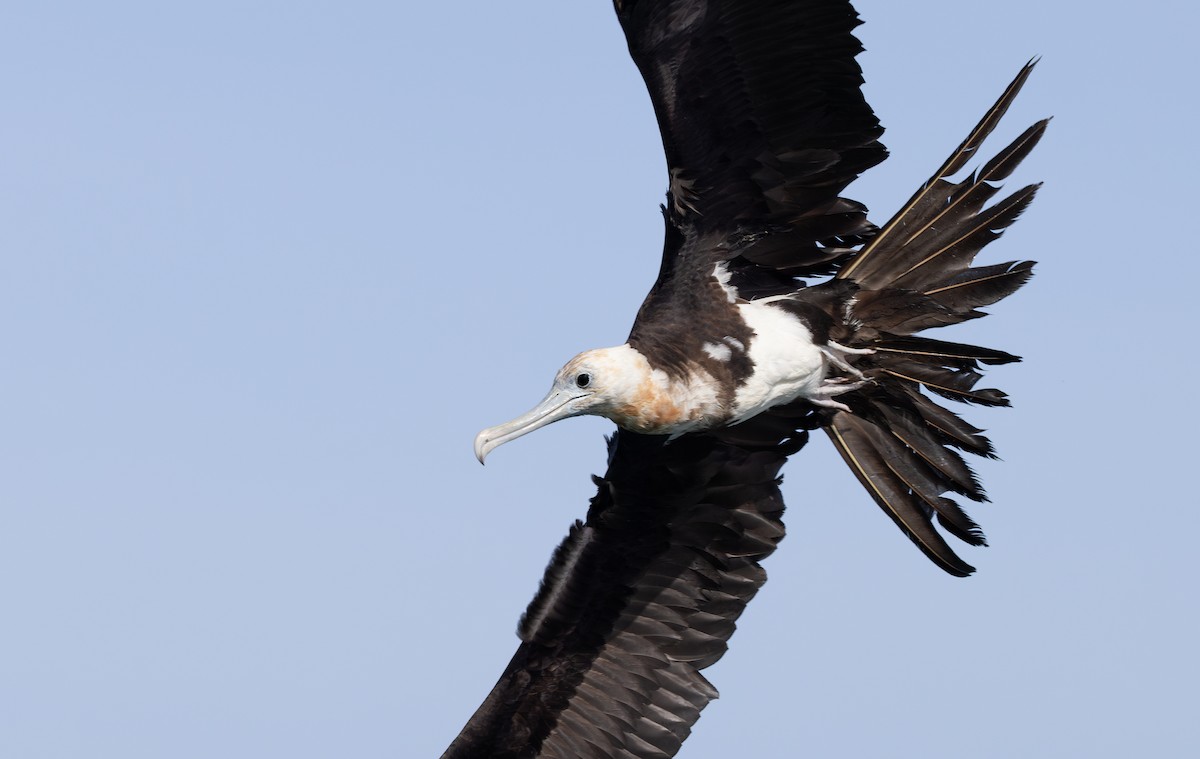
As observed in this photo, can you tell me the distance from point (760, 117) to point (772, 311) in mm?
742

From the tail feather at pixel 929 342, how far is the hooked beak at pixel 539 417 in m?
1.12

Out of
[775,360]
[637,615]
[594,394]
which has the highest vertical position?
[775,360]

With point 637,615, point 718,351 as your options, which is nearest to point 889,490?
point 718,351

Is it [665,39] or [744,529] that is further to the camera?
[744,529]

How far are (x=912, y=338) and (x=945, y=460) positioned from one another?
508 mm

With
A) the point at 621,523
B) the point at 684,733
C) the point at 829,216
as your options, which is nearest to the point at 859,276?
the point at 829,216

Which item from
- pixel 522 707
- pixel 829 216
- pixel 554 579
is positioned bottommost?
pixel 522 707

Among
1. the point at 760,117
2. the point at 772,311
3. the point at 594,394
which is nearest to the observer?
the point at 594,394

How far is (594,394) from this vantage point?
706 centimetres

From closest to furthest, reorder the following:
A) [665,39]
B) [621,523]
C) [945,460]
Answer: [665,39] → [945,460] → [621,523]

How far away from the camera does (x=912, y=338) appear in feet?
24.2

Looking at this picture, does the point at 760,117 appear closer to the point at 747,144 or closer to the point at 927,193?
the point at 747,144

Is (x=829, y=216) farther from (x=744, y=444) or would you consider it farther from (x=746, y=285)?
(x=744, y=444)

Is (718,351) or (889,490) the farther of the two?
(889,490)
